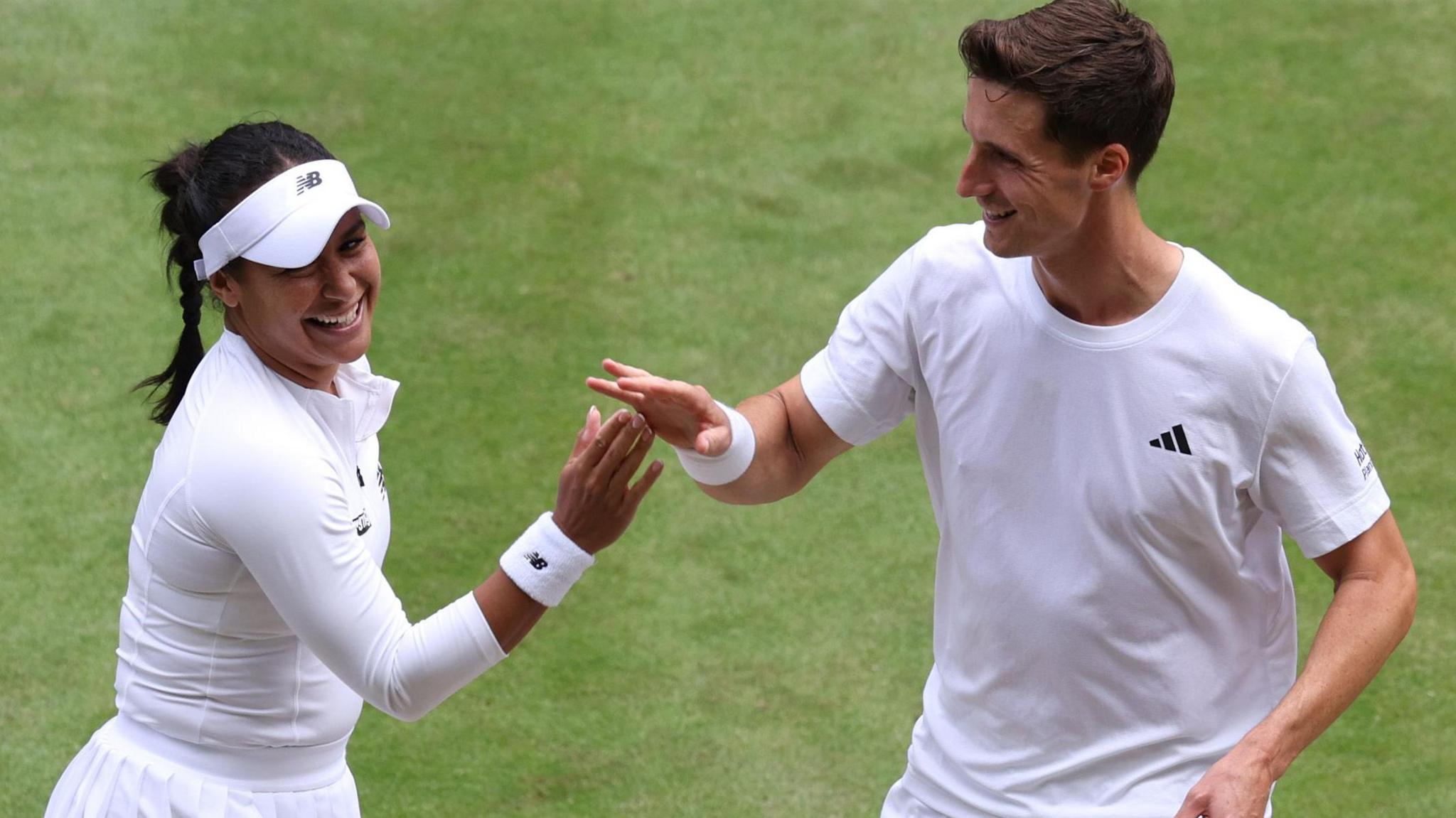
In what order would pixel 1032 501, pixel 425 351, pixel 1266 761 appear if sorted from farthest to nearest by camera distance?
pixel 425 351, pixel 1032 501, pixel 1266 761

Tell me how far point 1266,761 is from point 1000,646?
0.52 m

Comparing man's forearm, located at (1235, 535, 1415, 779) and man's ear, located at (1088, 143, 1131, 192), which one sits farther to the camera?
man's ear, located at (1088, 143, 1131, 192)

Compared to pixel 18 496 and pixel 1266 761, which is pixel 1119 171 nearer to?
pixel 1266 761

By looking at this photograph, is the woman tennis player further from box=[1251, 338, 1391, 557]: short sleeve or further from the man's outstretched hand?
box=[1251, 338, 1391, 557]: short sleeve

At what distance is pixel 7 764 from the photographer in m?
4.90

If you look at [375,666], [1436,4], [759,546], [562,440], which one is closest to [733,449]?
[375,666]

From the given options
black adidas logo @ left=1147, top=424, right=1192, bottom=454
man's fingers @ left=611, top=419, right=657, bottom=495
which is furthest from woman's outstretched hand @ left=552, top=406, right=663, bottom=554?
black adidas logo @ left=1147, top=424, right=1192, bottom=454

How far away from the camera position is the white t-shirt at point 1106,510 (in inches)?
116

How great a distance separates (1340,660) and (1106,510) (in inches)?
17.6

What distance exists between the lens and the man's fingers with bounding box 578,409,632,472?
10.1 feet

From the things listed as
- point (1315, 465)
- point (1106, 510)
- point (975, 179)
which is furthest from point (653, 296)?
point (1315, 465)

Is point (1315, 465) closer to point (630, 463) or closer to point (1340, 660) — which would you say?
point (1340, 660)

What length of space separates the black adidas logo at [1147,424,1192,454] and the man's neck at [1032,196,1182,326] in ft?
0.67

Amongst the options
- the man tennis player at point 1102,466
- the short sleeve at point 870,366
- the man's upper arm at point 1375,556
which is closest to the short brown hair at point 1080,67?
the man tennis player at point 1102,466
